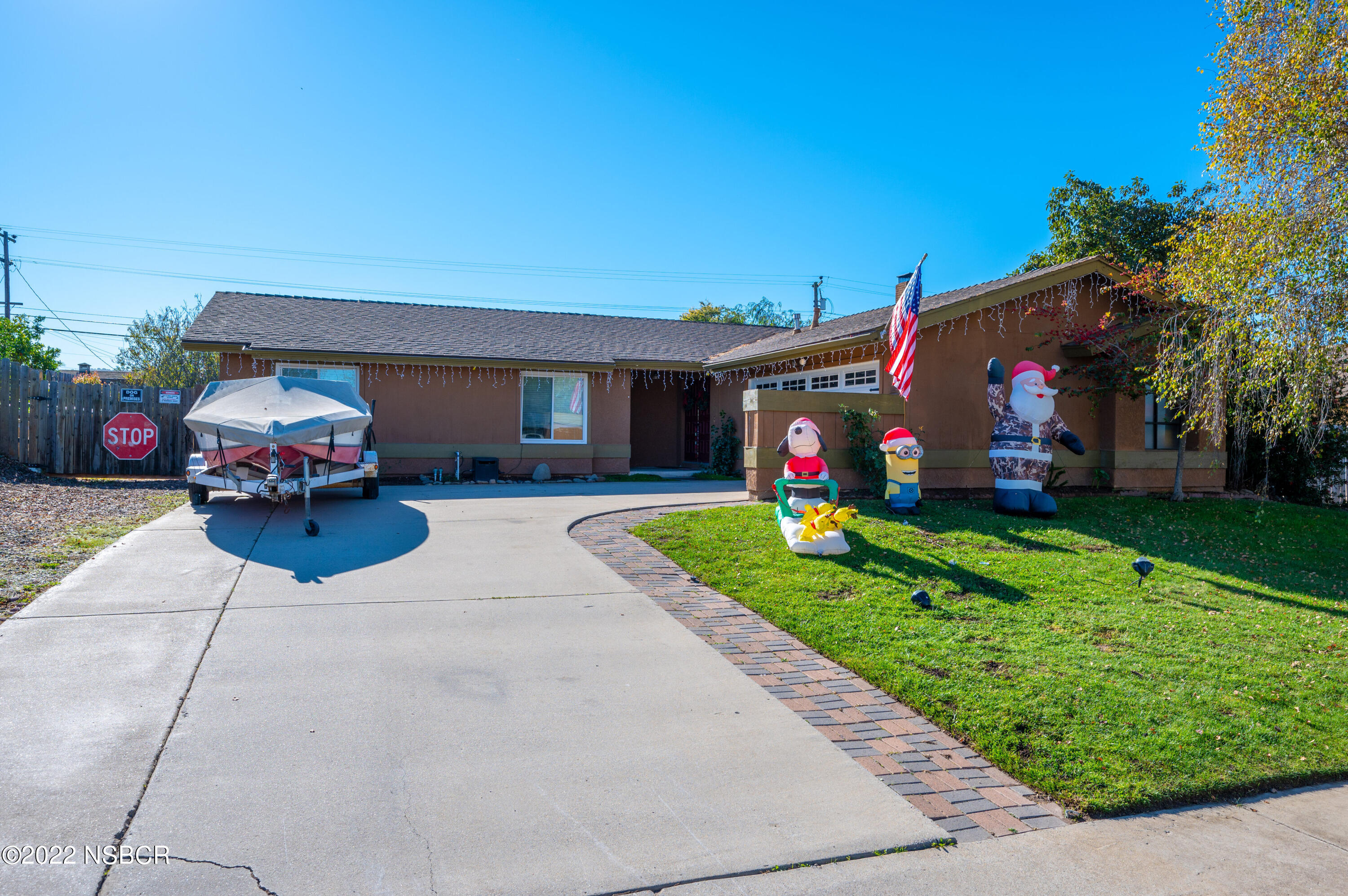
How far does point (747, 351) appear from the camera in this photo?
17.6 metres

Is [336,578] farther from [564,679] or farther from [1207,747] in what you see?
[1207,747]

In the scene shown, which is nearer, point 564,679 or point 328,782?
point 328,782

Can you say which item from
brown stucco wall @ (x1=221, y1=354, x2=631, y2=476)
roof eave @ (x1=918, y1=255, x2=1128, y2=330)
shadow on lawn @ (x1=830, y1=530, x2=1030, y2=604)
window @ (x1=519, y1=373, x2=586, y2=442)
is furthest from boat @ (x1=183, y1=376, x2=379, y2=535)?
roof eave @ (x1=918, y1=255, x2=1128, y2=330)

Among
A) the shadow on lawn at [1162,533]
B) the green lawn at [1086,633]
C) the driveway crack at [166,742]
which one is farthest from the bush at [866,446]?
the driveway crack at [166,742]

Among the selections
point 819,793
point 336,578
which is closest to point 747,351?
point 336,578

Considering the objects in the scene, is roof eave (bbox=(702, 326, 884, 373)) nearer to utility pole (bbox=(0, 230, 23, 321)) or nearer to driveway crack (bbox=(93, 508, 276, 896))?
driveway crack (bbox=(93, 508, 276, 896))

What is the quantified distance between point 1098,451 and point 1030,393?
4382mm

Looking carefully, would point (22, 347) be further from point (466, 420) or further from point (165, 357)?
point (466, 420)

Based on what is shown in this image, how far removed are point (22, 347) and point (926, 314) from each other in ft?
96.3

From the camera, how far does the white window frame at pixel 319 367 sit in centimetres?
1566

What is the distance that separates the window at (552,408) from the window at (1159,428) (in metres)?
11.2

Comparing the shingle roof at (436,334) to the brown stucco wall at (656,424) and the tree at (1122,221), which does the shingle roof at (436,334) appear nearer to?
the brown stucco wall at (656,424)

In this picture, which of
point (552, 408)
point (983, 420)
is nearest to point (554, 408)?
point (552, 408)

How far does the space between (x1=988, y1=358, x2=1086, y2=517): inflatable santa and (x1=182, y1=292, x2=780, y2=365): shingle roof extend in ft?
28.2
